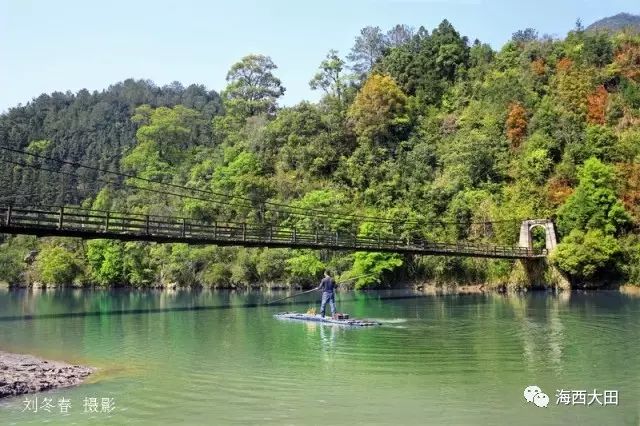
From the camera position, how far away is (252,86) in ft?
237

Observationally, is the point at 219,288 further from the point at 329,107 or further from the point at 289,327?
the point at 289,327

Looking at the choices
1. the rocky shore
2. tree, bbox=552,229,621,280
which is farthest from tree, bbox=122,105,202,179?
the rocky shore

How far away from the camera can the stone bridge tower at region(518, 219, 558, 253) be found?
133ft

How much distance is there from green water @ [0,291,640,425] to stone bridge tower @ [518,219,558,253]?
15.9 m

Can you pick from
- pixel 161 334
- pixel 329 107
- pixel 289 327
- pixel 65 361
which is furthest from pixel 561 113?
pixel 65 361

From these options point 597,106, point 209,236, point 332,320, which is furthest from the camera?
point 597,106

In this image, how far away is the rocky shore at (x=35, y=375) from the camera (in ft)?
35.1

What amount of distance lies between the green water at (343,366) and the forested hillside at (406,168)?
16239 mm

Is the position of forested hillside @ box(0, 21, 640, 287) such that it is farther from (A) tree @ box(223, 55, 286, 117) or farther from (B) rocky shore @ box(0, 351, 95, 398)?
(B) rocky shore @ box(0, 351, 95, 398)

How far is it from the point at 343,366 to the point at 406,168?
3834 centimetres

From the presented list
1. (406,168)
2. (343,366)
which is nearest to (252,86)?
(406,168)

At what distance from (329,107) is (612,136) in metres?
25.5

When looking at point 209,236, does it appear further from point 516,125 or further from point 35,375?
point 516,125

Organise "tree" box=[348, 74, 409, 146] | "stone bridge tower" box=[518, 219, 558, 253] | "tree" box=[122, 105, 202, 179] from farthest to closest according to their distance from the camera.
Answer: "tree" box=[122, 105, 202, 179]
"tree" box=[348, 74, 409, 146]
"stone bridge tower" box=[518, 219, 558, 253]
